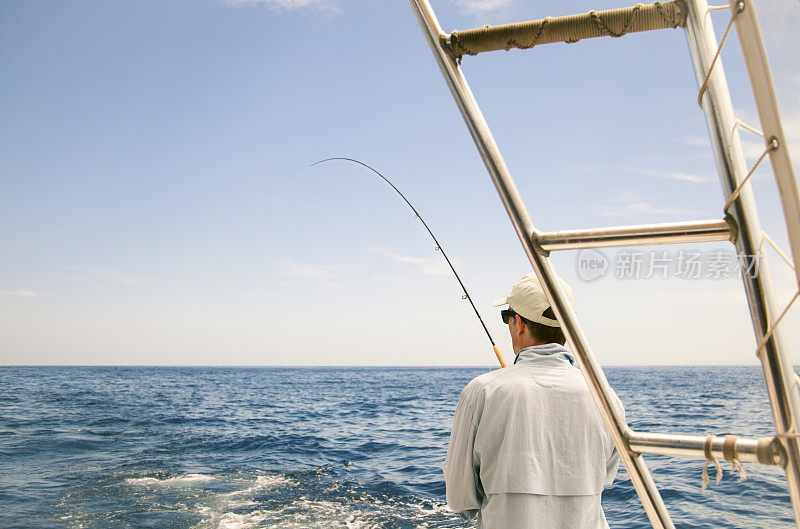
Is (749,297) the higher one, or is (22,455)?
(749,297)

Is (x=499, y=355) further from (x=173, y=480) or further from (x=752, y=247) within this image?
(x=173, y=480)

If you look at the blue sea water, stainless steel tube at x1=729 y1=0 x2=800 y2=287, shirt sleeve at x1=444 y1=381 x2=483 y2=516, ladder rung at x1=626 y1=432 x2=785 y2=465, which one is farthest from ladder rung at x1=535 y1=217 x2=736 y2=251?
the blue sea water

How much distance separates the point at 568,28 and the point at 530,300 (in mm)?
906

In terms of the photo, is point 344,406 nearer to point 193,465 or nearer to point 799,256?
point 193,465

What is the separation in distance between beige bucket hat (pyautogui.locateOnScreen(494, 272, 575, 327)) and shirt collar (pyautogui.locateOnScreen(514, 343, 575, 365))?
0.08 m

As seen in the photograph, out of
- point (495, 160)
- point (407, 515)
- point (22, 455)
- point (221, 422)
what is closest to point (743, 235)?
point (495, 160)

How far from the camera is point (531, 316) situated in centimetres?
173

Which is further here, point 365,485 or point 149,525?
point 365,485

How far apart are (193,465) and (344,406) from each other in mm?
12491

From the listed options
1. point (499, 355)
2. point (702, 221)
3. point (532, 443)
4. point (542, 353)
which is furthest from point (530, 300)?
point (499, 355)

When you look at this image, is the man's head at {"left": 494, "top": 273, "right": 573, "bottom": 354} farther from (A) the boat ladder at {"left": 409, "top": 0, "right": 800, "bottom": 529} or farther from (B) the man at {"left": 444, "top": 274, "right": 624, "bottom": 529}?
(A) the boat ladder at {"left": 409, "top": 0, "right": 800, "bottom": 529}

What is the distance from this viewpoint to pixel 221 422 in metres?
15.2

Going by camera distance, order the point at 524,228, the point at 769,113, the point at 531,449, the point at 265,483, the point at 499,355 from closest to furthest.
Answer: the point at 769,113 → the point at 524,228 → the point at 531,449 → the point at 499,355 → the point at 265,483

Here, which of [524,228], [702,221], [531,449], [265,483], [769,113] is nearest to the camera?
[769,113]
